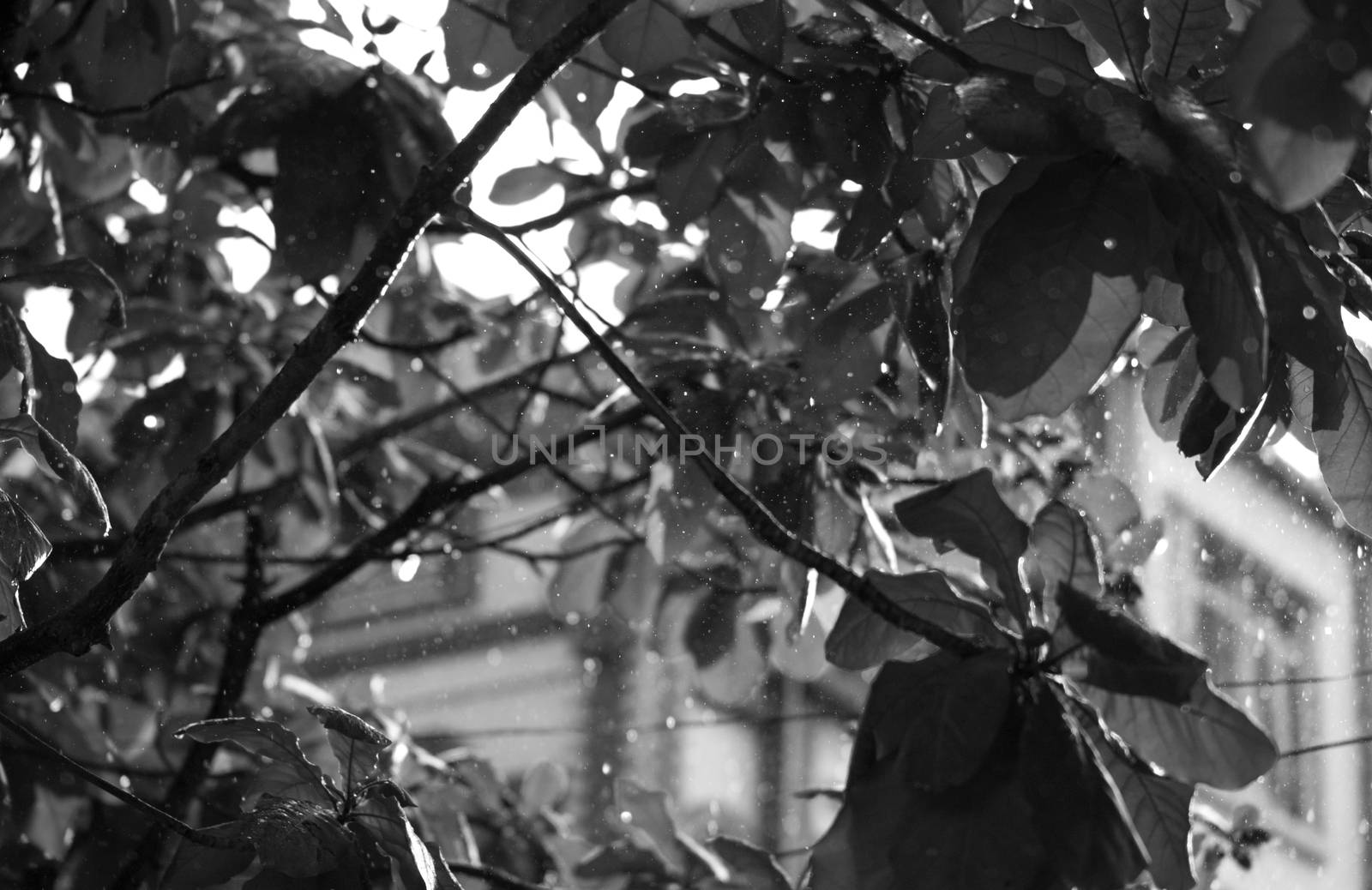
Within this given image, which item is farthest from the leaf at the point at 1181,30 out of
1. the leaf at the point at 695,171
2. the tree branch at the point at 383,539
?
the tree branch at the point at 383,539

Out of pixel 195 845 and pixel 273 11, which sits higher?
pixel 273 11

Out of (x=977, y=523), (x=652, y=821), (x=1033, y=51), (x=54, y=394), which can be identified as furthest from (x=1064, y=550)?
(x=652, y=821)

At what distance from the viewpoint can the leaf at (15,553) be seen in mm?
362

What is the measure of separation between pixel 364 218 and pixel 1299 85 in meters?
0.49

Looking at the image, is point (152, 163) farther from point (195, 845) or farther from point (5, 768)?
point (195, 845)

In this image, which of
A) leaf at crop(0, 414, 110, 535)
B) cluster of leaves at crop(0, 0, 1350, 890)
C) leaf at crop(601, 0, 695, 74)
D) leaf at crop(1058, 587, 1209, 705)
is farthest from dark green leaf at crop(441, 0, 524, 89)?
leaf at crop(1058, 587, 1209, 705)

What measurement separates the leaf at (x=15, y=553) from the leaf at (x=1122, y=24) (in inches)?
12.9

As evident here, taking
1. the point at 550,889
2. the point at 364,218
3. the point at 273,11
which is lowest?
the point at 550,889

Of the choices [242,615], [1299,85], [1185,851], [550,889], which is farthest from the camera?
[242,615]

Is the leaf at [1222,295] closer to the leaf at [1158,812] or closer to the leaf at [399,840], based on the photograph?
the leaf at [1158,812]

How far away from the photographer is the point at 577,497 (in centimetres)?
87

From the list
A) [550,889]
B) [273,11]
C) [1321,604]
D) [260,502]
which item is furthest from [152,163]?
[1321,604]

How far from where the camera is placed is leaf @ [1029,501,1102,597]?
350mm

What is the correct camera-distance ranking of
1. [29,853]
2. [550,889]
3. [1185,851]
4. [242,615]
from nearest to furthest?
[1185,851]
[550,889]
[29,853]
[242,615]
